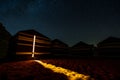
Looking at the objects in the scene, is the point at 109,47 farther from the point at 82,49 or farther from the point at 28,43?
the point at 28,43

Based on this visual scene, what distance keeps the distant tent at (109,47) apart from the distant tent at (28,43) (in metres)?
6.02

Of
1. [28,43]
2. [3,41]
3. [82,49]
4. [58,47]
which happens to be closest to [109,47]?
[82,49]

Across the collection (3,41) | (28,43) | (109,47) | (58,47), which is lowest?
(109,47)

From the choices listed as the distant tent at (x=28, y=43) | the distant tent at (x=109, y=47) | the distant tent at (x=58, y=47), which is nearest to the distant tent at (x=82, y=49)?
the distant tent at (x=58, y=47)

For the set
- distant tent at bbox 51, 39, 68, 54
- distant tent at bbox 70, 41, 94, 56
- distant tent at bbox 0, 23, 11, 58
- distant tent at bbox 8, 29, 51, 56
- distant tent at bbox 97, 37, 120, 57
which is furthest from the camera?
distant tent at bbox 51, 39, 68, 54

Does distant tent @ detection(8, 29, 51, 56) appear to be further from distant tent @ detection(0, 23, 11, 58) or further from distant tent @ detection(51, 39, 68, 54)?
distant tent @ detection(51, 39, 68, 54)

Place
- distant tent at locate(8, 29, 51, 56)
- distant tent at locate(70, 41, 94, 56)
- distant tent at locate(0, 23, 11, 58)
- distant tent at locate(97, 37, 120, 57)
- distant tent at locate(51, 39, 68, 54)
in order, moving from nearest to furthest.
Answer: distant tent at locate(0, 23, 11, 58)
distant tent at locate(8, 29, 51, 56)
distant tent at locate(97, 37, 120, 57)
distant tent at locate(70, 41, 94, 56)
distant tent at locate(51, 39, 68, 54)

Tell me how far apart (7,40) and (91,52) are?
929 centimetres

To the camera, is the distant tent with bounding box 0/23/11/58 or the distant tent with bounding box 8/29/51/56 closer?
the distant tent with bounding box 0/23/11/58

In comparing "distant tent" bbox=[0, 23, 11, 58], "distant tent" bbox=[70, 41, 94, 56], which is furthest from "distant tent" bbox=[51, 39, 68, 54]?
"distant tent" bbox=[0, 23, 11, 58]

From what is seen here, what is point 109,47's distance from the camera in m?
12.3

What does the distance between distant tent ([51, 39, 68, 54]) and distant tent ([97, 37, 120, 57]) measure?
443cm

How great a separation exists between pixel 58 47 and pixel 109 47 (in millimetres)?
6053

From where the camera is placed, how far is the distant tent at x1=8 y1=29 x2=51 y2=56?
34.5ft
